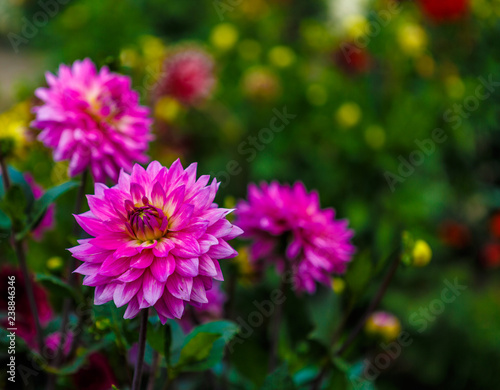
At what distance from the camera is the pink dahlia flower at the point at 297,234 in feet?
2.09

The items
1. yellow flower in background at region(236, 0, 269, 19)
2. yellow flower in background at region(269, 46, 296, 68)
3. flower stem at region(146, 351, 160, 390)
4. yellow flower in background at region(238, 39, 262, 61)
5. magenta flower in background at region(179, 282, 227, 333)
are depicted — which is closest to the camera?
flower stem at region(146, 351, 160, 390)

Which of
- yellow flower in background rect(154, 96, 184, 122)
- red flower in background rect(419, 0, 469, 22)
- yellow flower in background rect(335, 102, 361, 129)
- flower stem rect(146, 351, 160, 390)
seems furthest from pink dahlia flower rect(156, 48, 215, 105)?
flower stem rect(146, 351, 160, 390)

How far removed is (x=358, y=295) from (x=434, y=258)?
1.15m

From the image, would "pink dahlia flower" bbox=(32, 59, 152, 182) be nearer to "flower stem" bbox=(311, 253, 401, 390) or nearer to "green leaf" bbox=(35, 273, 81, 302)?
"green leaf" bbox=(35, 273, 81, 302)

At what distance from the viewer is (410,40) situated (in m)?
1.47

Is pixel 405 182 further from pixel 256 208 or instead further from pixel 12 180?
pixel 12 180

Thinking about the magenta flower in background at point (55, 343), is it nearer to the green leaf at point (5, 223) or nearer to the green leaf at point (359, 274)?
the green leaf at point (5, 223)

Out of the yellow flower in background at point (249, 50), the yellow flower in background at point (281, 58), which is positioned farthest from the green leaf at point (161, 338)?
the yellow flower in background at point (249, 50)

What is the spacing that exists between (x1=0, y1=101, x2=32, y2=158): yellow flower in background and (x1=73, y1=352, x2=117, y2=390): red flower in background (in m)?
0.26

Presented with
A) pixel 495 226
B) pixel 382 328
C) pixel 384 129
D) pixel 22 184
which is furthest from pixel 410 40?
pixel 22 184

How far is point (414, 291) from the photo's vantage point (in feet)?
5.08

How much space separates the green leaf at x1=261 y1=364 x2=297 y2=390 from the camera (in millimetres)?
534

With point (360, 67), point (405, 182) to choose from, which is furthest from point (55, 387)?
point (360, 67)

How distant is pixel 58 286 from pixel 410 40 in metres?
1.23
